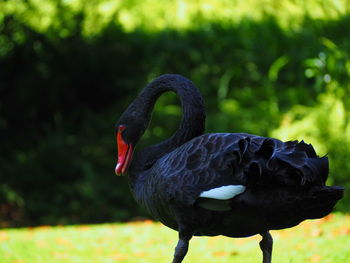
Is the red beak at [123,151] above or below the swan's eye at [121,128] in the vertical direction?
below

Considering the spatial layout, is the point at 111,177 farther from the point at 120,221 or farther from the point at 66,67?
the point at 66,67

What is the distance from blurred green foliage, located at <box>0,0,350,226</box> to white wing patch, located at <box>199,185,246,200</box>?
500cm

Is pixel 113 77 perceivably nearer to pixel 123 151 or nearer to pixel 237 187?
pixel 123 151

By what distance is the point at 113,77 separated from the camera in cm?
923

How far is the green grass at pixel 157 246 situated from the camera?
4.75 metres

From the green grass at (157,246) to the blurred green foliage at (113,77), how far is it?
1.75 metres

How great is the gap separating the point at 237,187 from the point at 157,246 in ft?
11.0

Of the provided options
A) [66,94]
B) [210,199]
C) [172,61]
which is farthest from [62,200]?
[210,199]

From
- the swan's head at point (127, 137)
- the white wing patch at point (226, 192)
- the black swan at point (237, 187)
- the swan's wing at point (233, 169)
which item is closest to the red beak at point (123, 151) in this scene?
the swan's head at point (127, 137)

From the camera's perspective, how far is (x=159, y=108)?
8.73 m

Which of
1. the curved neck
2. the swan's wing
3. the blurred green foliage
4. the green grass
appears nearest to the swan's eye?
the curved neck

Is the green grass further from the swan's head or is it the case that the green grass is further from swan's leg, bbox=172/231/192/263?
the swan's head

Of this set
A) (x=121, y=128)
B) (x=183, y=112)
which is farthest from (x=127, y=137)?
(x=183, y=112)

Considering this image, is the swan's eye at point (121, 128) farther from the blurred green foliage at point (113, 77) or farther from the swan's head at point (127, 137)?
the blurred green foliage at point (113, 77)
